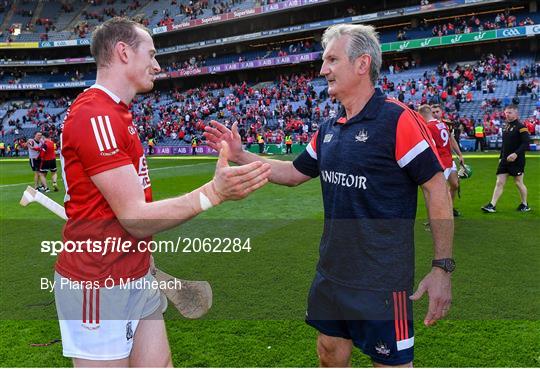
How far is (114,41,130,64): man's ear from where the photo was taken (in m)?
2.33

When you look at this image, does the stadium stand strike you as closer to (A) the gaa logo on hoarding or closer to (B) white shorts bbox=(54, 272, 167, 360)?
(A) the gaa logo on hoarding

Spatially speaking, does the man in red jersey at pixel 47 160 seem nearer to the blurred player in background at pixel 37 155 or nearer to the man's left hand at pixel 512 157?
the blurred player in background at pixel 37 155

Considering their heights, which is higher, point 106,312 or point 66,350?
point 106,312

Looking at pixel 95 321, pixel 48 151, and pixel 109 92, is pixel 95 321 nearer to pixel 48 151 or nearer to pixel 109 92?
pixel 109 92

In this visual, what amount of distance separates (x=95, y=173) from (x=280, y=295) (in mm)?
3531

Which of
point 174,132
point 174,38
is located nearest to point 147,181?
point 174,132

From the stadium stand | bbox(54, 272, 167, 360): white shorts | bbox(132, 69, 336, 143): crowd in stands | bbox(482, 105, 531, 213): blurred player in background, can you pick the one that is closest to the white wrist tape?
bbox(54, 272, 167, 360): white shorts

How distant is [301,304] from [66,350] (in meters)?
3.06

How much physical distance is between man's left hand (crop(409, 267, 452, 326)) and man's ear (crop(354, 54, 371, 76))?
1.22 meters

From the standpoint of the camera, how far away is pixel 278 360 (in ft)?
12.6

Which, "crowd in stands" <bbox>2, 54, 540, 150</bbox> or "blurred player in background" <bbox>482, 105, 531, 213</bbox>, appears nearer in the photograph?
"blurred player in background" <bbox>482, 105, 531, 213</bbox>

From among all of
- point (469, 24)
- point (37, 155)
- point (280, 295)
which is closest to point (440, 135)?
point (280, 295)

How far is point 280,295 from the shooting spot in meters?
5.23

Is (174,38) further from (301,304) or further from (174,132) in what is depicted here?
(301,304)
